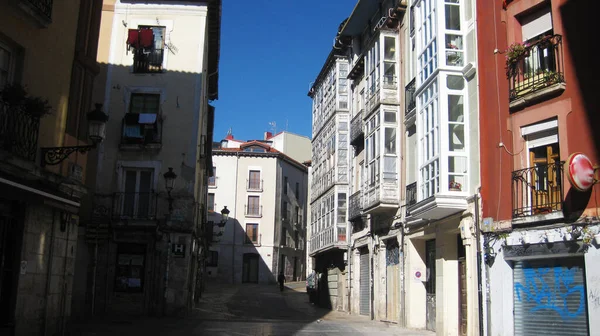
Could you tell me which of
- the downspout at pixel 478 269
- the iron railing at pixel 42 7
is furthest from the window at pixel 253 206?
the iron railing at pixel 42 7

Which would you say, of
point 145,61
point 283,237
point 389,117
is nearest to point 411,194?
point 389,117

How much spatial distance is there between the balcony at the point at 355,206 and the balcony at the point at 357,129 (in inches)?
96.7

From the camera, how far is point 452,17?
16.0 metres

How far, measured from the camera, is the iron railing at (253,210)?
5431 cm

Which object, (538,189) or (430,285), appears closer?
(538,189)

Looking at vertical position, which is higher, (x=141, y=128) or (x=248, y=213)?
(x=248, y=213)

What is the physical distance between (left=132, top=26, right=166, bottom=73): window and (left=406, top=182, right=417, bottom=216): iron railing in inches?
414

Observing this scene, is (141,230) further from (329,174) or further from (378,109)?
(329,174)

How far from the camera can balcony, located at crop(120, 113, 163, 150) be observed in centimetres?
2210

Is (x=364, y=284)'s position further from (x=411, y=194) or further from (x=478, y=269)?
(x=478, y=269)

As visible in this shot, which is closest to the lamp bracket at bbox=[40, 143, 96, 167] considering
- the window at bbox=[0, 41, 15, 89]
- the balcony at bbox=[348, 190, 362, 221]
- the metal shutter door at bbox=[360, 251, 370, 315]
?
the window at bbox=[0, 41, 15, 89]

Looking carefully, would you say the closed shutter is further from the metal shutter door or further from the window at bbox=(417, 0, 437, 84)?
the metal shutter door

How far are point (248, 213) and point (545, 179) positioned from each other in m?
43.1

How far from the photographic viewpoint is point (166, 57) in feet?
75.5
